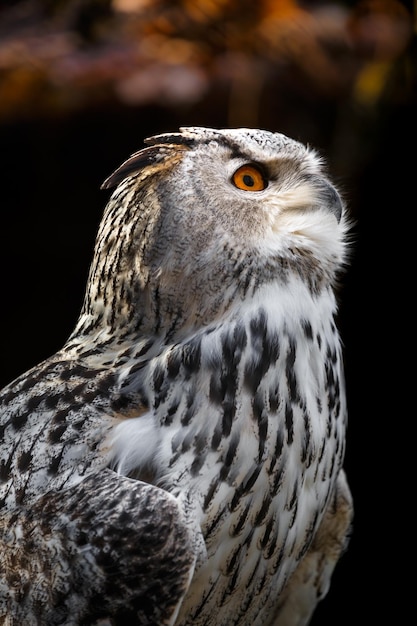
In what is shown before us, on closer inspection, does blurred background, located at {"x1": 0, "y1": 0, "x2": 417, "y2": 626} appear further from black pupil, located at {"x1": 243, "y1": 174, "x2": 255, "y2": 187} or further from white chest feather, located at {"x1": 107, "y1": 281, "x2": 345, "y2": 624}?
white chest feather, located at {"x1": 107, "y1": 281, "x2": 345, "y2": 624}

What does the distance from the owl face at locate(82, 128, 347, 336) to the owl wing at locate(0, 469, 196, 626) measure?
1.36 feet

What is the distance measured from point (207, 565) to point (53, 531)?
31cm

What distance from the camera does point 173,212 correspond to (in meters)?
1.87

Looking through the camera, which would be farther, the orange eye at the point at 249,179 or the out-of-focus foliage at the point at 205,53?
the out-of-focus foliage at the point at 205,53

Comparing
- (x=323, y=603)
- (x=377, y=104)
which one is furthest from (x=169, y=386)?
(x=323, y=603)

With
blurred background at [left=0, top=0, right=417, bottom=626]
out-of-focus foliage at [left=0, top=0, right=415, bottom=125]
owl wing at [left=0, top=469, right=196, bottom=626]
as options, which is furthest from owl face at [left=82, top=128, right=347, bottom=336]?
out-of-focus foliage at [left=0, top=0, right=415, bottom=125]

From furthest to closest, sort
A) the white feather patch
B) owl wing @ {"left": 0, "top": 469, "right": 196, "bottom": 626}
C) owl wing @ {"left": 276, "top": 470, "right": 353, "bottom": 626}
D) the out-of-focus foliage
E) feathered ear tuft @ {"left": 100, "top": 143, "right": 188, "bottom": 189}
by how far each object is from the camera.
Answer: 1. the out-of-focus foliage
2. owl wing @ {"left": 276, "top": 470, "right": 353, "bottom": 626}
3. feathered ear tuft @ {"left": 100, "top": 143, "right": 188, "bottom": 189}
4. the white feather patch
5. owl wing @ {"left": 0, "top": 469, "right": 196, "bottom": 626}

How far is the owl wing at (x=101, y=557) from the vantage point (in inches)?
64.9

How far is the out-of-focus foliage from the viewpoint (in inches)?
126

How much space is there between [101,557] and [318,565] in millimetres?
794

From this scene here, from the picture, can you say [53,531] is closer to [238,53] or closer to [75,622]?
[75,622]

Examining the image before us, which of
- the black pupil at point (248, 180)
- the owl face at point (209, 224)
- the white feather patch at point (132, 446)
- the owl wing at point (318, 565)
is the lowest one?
the owl wing at point (318, 565)

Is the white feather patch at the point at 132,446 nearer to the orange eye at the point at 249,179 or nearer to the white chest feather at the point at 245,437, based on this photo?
the white chest feather at the point at 245,437

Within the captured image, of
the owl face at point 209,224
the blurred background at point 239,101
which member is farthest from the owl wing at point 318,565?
the blurred background at point 239,101
